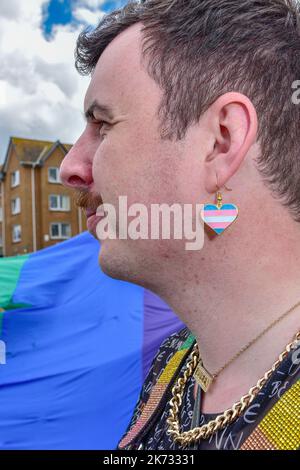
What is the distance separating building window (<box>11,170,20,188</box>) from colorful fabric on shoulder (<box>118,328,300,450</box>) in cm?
2576

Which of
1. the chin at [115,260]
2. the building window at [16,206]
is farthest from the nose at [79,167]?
the building window at [16,206]

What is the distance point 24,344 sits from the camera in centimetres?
312

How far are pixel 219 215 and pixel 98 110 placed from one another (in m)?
0.33

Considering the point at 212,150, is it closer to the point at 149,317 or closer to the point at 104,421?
the point at 104,421

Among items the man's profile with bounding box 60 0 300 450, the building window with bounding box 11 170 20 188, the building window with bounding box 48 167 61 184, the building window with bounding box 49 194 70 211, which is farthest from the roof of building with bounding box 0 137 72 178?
the man's profile with bounding box 60 0 300 450

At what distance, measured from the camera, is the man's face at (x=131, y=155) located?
0.90 meters

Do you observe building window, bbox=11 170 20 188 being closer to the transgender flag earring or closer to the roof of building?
A: the roof of building

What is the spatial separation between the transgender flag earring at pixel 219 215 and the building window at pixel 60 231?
954 inches

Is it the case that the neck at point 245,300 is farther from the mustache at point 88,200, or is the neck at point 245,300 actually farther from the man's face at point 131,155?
the mustache at point 88,200

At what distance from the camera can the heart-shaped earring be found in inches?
34.4

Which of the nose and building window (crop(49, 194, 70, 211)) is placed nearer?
the nose

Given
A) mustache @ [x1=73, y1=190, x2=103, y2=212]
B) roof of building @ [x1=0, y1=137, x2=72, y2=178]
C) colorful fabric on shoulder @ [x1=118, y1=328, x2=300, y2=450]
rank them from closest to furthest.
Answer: colorful fabric on shoulder @ [x1=118, y1=328, x2=300, y2=450]
mustache @ [x1=73, y1=190, x2=103, y2=212]
roof of building @ [x1=0, y1=137, x2=72, y2=178]

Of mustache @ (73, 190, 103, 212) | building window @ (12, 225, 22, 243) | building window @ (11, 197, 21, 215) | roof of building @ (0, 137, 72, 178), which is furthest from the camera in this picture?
roof of building @ (0, 137, 72, 178)

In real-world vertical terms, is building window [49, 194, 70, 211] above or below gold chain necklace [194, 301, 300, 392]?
above
